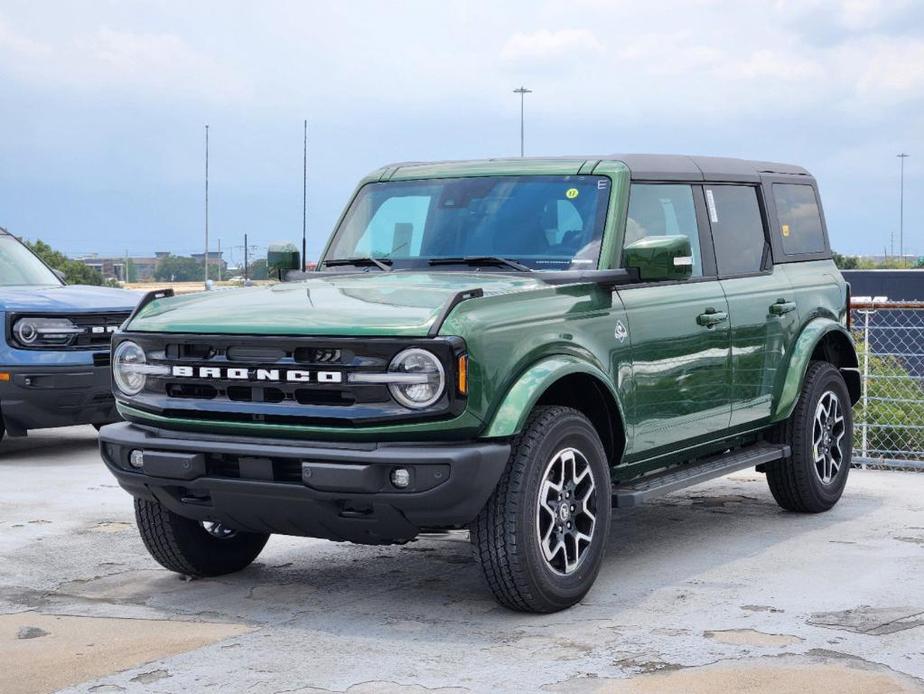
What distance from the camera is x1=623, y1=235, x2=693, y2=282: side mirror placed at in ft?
21.5

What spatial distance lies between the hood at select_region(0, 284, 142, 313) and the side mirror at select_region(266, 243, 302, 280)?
11.8ft

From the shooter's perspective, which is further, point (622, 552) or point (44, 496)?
point (44, 496)

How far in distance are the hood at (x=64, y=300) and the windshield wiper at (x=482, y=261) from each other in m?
4.73

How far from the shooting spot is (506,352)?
5844 millimetres

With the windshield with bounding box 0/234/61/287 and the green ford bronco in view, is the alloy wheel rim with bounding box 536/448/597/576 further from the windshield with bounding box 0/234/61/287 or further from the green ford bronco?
the windshield with bounding box 0/234/61/287

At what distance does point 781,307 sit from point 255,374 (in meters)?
3.48

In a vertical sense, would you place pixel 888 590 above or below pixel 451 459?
below

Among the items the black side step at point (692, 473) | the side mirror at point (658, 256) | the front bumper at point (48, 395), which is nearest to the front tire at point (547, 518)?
the black side step at point (692, 473)

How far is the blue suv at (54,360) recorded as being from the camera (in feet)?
35.4

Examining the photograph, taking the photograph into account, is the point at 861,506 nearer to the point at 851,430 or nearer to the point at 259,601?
the point at 851,430

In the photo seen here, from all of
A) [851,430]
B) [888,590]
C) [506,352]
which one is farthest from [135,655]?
[851,430]

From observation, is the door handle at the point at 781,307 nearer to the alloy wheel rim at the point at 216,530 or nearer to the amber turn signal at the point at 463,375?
the amber turn signal at the point at 463,375

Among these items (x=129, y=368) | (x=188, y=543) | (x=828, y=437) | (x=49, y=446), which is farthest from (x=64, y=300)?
(x=828, y=437)

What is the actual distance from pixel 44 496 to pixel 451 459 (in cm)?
469
